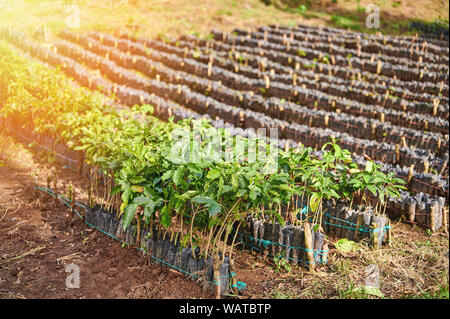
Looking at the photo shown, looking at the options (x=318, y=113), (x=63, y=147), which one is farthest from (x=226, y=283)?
(x=318, y=113)

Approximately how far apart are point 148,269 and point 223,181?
1426mm

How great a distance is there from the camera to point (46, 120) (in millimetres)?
7863

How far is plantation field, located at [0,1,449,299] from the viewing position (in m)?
4.44

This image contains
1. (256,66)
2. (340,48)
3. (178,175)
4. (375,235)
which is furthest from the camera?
(340,48)

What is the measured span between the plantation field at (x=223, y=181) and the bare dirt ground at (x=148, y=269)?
0.8 inches

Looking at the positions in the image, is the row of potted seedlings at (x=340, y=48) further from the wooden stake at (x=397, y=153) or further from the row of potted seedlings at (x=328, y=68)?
the wooden stake at (x=397, y=153)

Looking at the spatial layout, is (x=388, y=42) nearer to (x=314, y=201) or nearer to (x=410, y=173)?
(x=410, y=173)

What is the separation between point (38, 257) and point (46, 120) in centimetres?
358

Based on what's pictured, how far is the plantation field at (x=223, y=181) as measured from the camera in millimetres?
4438

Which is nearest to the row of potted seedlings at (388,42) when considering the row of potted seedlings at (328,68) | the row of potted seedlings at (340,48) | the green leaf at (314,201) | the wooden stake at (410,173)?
the row of potted seedlings at (340,48)

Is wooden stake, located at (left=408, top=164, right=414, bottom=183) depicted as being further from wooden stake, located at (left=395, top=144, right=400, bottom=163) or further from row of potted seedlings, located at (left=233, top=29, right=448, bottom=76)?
row of potted seedlings, located at (left=233, top=29, right=448, bottom=76)

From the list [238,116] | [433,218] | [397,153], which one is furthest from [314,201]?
[238,116]

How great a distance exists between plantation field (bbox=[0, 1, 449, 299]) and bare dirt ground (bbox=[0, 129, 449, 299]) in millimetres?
22

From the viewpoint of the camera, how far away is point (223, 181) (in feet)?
13.7
